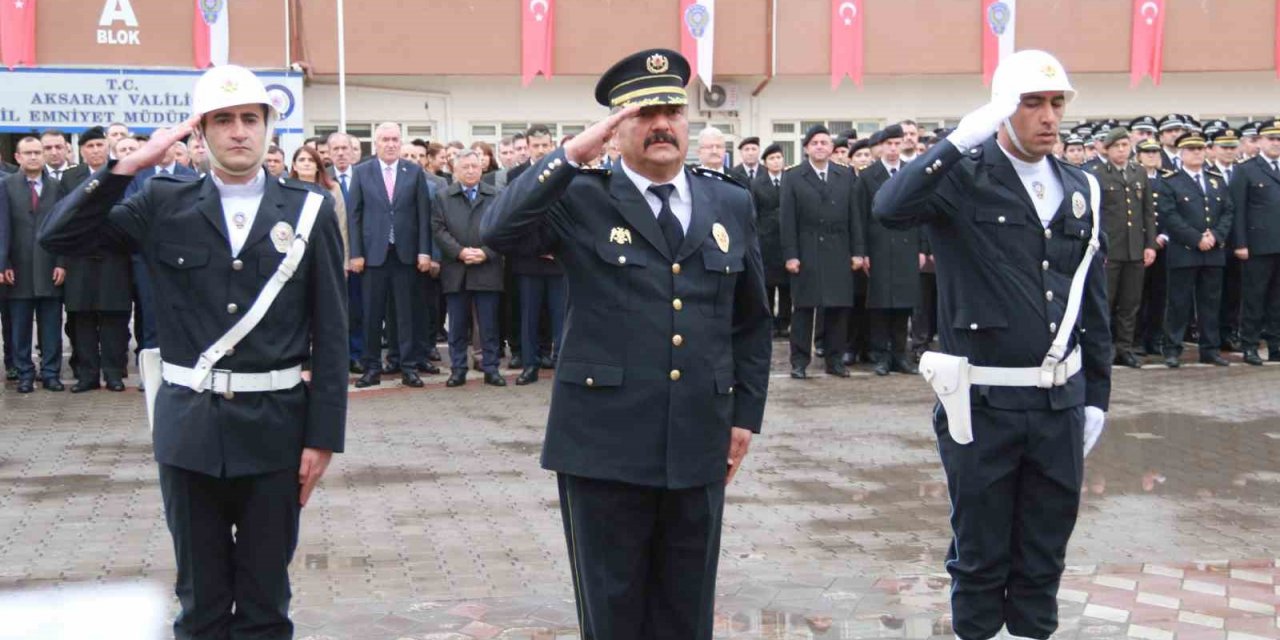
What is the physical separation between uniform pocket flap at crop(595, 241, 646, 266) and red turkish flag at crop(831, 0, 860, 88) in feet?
86.6

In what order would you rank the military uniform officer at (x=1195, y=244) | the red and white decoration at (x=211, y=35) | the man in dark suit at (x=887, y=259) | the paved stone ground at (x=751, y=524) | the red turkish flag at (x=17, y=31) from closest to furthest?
1. the paved stone ground at (x=751, y=524)
2. the man in dark suit at (x=887, y=259)
3. the military uniform officer at (x=1195, y=244)
4. the red turkish flag at (x=17, y=31)
5. the red and white decoration at (x=211, y=35)

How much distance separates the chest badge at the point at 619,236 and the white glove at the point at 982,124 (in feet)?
4.25

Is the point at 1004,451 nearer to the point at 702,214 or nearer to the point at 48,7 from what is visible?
the point at 702,214

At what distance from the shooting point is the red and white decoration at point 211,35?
28.4 meters

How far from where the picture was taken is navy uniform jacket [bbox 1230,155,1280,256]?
15.7 meters

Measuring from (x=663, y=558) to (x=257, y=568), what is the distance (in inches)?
50.6

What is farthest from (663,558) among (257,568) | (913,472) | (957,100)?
(957,100)

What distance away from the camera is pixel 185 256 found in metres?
4.96

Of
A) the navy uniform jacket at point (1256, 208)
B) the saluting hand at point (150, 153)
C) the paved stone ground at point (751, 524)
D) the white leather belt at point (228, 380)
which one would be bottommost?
the paved stone ground at point (751, 524)

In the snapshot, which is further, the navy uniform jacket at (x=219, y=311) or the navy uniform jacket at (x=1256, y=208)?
the navy uniform jacket at (x=1256, y=208)

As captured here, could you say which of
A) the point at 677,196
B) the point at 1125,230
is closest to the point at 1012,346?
the point at 677,196

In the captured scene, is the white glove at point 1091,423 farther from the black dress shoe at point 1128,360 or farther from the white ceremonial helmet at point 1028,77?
the black dress shoe at point 1128,360

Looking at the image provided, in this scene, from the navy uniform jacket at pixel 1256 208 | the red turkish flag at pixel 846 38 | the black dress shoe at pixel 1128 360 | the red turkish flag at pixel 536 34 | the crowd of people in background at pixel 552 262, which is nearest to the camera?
the crowd of people in background at pixel 552 262

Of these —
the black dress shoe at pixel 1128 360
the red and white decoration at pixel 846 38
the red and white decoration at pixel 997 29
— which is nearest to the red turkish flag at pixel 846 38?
the red and white decoration at pixel 846 38
